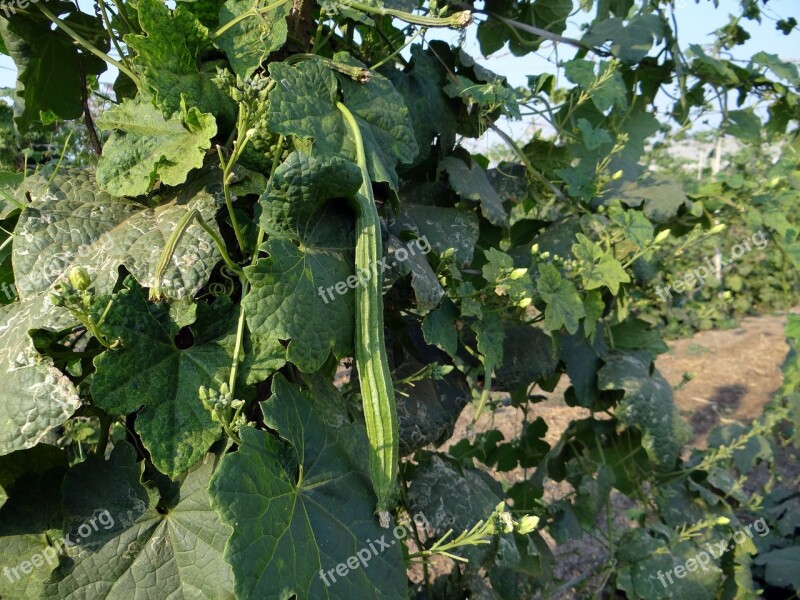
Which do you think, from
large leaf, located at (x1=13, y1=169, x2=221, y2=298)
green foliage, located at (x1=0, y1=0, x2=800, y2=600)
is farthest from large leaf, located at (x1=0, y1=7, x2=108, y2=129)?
large leaf, located at (x1=13, y1=169, x2=221, y2=298)

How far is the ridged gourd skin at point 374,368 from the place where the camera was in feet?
3.41

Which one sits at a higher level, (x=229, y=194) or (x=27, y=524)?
(x=229, y=194)

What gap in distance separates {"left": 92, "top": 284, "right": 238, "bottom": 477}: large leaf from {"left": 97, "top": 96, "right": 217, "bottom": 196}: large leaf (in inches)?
7.6

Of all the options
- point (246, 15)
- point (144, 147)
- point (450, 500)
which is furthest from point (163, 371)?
point (450, 500)

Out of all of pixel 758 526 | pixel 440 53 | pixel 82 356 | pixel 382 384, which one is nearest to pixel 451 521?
pixel 382 384

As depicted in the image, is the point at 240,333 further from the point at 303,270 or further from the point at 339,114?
the point at 339,114

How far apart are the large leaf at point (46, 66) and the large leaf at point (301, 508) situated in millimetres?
918

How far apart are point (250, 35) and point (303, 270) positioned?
46cm

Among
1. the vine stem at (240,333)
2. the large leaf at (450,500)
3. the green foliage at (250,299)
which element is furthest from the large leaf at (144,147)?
the large leaf at (450,500)

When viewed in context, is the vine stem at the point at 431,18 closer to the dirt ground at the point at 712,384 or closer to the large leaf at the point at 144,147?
the large leaf at the point at 144,147

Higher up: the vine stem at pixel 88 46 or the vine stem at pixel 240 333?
the vine stem at pixel 88 46

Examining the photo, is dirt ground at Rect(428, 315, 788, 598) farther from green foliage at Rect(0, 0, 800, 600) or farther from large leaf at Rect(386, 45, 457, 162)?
large leaf at Rect(386, 45, 457, 162)

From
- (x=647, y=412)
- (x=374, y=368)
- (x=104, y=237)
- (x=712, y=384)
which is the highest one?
(x=104, y=237)

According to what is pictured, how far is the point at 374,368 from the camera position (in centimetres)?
105
